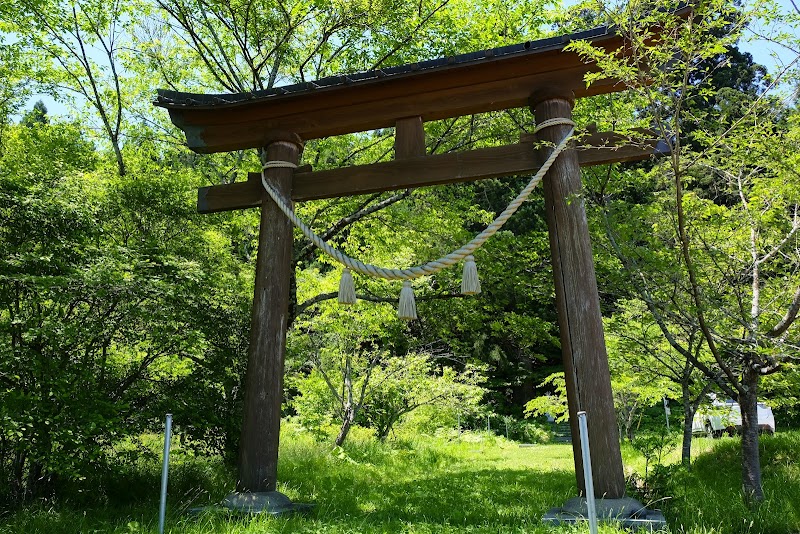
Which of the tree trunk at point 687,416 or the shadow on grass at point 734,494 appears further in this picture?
the tree trunk at point 687,416

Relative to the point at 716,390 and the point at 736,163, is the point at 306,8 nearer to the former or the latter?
the point at 736,163

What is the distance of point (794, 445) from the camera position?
19.3 ft

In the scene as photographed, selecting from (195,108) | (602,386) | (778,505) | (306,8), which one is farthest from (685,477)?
(306,8)

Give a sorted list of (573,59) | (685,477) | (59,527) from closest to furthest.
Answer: (59,527) < (573,59) < (685,477)

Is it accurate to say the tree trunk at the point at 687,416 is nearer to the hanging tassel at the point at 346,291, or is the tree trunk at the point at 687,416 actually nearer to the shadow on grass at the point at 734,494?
the shadow on grass at the point at 734,494

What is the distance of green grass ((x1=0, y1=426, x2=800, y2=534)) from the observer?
347cm

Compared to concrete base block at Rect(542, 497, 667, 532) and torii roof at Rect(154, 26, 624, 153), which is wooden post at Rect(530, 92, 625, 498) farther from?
torii roof at Rect(154, 26, 624, 153)

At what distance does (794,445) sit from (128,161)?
9.14m

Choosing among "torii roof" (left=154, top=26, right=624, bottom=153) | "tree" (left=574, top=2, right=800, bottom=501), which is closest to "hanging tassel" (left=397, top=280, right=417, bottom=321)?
"torii roof" (left=154, top=26, right=624, bottom=153)

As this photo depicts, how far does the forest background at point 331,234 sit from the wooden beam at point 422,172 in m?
0.36

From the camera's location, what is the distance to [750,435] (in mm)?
4129

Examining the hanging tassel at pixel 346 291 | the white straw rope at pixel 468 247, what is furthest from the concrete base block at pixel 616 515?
the hanging tassel at pixel 346 291

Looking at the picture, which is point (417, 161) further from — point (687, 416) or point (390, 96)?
point (687, 416)

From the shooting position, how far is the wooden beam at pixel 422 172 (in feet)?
13.3
